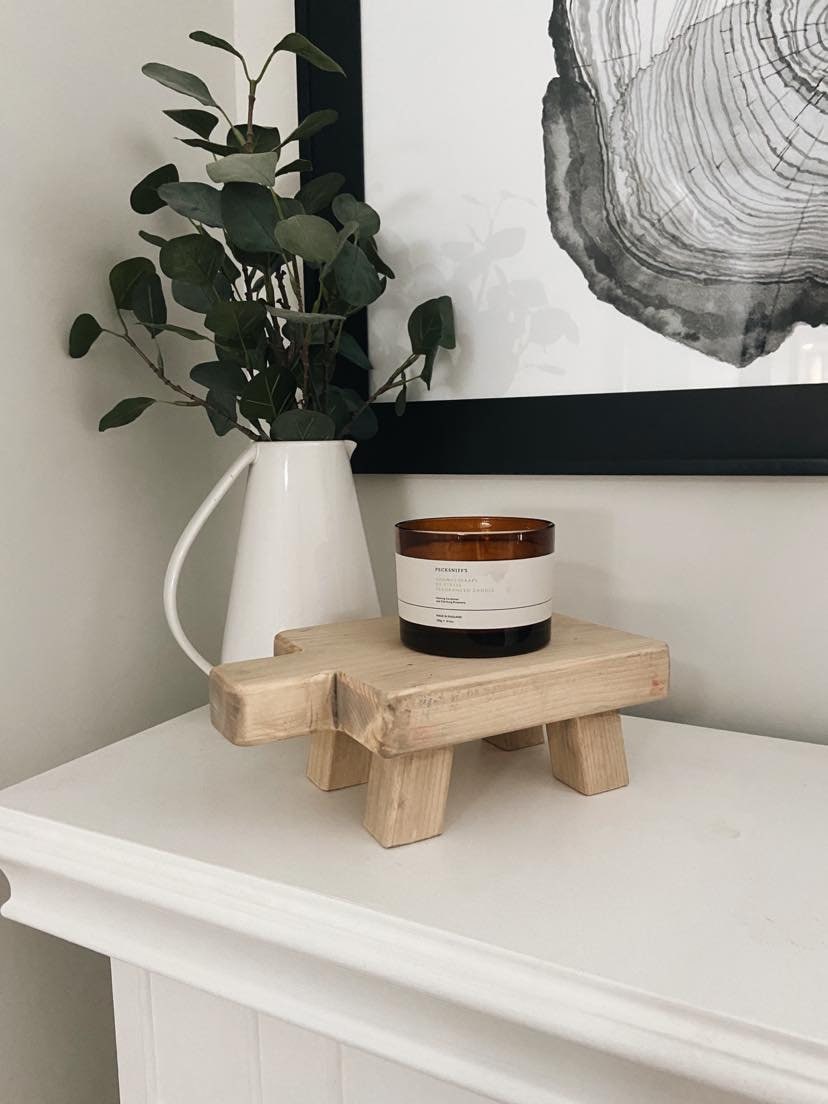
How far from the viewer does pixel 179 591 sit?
2.54 feet

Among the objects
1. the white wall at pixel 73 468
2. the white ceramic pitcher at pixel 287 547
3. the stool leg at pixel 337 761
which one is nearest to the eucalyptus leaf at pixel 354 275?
the white ceramic pitcher at pixel 287 547

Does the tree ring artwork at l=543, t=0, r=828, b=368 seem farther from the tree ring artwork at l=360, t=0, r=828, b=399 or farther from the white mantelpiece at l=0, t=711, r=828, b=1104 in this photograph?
the white mantelpiece at l=0, t=711, r=828, b=1104

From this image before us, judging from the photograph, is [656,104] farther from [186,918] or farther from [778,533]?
[186,918]

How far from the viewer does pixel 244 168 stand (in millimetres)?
542

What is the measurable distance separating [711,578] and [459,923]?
369 millimetres

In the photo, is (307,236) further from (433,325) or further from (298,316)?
(433,325)

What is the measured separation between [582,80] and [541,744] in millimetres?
491

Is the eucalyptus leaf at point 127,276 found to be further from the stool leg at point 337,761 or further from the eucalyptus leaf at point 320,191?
the stool leg at point 337,761

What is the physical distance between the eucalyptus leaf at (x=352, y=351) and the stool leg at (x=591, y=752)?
358mm

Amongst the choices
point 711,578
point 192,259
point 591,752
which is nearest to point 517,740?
point 591,752

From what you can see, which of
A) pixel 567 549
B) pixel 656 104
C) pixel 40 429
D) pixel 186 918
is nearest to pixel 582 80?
pixel 656 104

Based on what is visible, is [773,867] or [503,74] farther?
[503,74]

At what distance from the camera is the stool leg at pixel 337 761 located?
53 centimetres

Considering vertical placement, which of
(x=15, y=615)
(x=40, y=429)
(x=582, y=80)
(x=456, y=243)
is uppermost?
(x=582, y=80)
